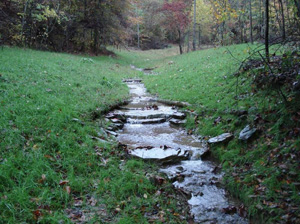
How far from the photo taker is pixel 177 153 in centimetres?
527

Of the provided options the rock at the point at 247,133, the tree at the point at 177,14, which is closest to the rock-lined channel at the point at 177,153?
the rock at the point at 247,133

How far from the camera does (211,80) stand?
1020 centimetres

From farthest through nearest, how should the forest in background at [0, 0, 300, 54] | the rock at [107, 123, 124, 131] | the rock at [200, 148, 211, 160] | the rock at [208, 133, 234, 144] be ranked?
the forest in background at [0, 0, 300, 54], the rock at [107, 123, 124, 131], the rock at [208, 133, 234, 144], the rock at [200, 148, 211, 160]

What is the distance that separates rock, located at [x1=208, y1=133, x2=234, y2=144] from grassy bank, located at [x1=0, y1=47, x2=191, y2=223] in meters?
1.91

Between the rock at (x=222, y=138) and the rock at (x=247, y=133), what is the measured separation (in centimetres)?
36

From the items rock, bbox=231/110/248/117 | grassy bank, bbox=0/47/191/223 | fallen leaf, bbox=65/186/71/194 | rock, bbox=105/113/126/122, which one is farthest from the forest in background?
fallen leaf, bbox=65/186/71/194

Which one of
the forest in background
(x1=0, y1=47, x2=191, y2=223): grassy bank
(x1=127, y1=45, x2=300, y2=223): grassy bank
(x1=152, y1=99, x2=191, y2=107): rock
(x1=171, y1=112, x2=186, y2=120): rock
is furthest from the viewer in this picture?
the forest in background

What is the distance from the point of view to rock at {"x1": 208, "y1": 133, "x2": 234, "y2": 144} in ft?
18.2

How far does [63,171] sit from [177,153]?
8.12 ft

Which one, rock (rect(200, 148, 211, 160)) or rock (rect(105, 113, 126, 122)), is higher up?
rock (rect(105, 113, 126, 122))

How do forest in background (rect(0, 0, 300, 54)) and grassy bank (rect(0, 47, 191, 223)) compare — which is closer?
grassy bank (rect(0, 47, 191, 223))

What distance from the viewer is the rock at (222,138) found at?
5.55 metres

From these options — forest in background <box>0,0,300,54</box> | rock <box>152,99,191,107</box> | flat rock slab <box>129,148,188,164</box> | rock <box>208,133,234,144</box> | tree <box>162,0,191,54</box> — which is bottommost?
flat rock slab <box>129,148,188,164</box>

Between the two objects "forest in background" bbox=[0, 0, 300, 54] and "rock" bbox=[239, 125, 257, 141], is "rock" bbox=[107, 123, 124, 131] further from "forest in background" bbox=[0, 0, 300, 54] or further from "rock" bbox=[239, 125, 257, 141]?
"forest in background" bbox=[0, 0, 300, 54]
